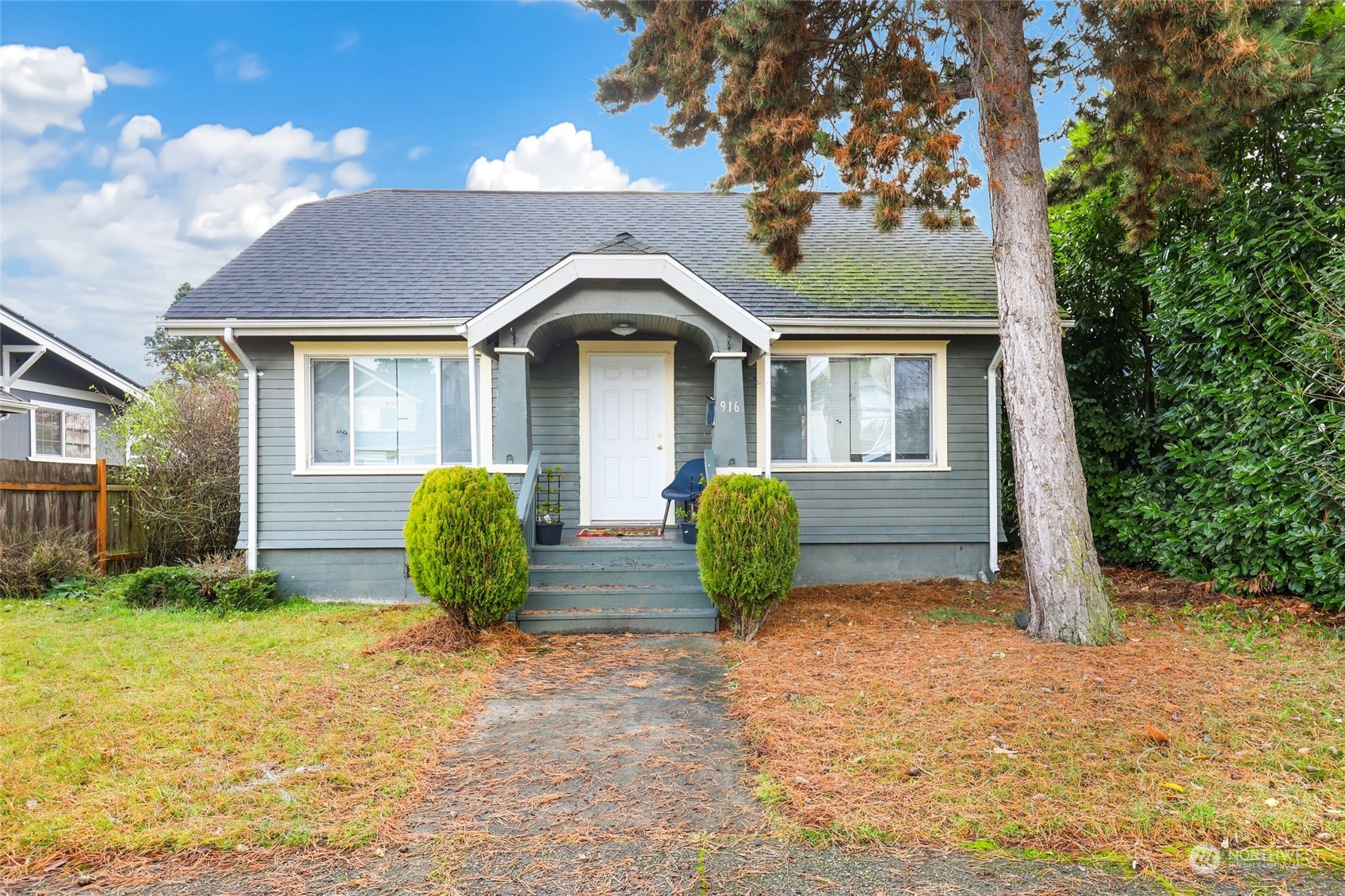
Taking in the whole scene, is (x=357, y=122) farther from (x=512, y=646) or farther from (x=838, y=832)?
(x=838, y=832)

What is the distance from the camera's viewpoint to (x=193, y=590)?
766 centimetres

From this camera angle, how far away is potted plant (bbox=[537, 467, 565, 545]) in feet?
24.5

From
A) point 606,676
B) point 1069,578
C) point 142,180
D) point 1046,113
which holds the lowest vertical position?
point 606,676

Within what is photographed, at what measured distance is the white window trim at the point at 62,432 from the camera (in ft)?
43.0

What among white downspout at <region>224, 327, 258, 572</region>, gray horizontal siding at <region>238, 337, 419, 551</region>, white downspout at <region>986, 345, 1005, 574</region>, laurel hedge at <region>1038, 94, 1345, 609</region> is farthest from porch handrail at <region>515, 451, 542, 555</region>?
laurel hedge at <region>1038, 94, 1345, 609</region>

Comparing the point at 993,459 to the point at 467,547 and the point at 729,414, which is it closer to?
the point at 729,414

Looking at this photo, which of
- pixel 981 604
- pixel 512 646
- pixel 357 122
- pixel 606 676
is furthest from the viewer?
pixel 357 122

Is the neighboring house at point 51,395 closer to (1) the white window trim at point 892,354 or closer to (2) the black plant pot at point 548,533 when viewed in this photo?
(2) the black plant pot at point 548,533

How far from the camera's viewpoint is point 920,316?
8344mm

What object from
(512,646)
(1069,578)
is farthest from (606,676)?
(1069,578)

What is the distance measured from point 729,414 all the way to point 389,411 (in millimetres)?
4122

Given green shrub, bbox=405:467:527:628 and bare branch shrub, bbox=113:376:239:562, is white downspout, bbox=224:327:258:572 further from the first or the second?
green shrub, bbox=405:467:527:628

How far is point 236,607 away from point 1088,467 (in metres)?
9.97

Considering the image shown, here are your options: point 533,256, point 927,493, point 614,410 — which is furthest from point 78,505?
point 927,493
